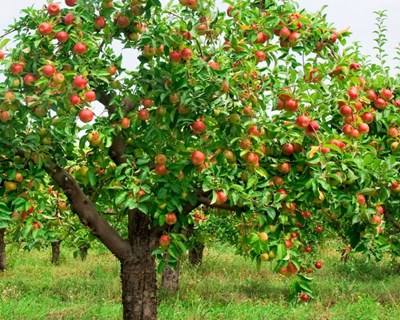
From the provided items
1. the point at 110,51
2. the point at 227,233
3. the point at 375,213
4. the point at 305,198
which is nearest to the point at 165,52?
the point at 110,51

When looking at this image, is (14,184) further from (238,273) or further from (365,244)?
(238,273)

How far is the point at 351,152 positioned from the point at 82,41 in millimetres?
2388

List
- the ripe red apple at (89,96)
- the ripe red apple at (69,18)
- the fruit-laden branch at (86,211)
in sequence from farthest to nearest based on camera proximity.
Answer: the fruit-laden branch at (86,211) < the ripe red apple at (69,18) < the ripe red apple at (89,96)

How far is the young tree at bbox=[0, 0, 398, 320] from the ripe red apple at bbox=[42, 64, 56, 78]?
0.03ft

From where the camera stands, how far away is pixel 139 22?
18.3 feet

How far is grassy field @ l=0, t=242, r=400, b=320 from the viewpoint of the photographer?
10531mm

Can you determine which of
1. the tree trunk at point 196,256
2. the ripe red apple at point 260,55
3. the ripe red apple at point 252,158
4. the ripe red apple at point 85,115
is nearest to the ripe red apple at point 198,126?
the ripe red apple at point 252,158

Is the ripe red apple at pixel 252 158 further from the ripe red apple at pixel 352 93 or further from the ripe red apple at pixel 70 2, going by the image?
the ripe red apple at pixel 70 2

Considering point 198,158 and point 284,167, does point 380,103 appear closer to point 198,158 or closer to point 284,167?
point 284,167

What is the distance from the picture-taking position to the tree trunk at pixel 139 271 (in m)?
6.31

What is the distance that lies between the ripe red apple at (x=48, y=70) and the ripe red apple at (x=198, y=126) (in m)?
1.14

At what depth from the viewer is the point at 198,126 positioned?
4.78 meters

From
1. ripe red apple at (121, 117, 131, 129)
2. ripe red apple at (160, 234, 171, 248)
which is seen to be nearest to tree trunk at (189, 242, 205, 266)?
ripe red apple at (160, 234, 171, 248)

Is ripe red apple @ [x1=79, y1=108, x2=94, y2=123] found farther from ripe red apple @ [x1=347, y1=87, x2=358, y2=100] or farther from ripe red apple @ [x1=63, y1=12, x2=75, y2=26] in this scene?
ripe red apple @ [x1=347, y1=87, x2=358, y2=100]
